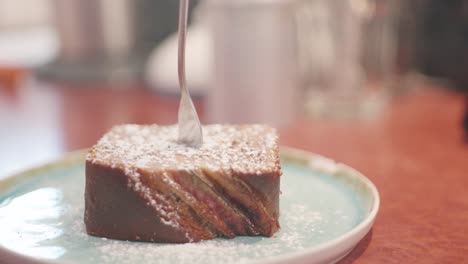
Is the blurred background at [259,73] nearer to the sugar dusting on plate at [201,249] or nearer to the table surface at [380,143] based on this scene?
the table surface at [380,143]

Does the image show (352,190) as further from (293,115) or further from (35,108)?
(35,108)

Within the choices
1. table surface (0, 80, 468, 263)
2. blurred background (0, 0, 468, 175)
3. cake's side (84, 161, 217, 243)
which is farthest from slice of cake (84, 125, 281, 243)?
blurred background (0, 0, 468, 175)

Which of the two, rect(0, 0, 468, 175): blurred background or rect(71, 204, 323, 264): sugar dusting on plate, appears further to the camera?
rect(0, 0, 468, 175): blurred background

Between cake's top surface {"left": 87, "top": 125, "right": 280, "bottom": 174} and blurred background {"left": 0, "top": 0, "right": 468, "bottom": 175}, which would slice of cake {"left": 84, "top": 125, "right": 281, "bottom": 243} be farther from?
blurred background {"left": 0, "top": 0, "right": 468, "bottom": 175}

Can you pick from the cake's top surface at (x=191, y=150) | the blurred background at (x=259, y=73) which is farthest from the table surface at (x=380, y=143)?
the cake's top surface at (x=191, y=150)

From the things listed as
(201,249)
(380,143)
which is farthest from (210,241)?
(380,143)

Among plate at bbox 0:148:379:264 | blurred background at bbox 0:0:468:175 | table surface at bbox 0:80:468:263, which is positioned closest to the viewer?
plate at bbox 0:148:379:264
